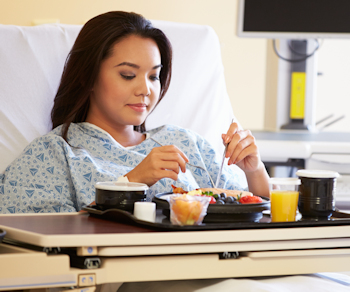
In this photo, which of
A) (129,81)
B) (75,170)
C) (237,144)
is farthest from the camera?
(129,81)

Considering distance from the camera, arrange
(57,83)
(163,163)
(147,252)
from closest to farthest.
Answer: (147,252), (163,163), (57,83)

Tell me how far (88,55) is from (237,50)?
5.60 feet

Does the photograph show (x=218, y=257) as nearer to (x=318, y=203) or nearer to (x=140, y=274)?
(x=140, y=274)

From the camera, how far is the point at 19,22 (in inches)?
108

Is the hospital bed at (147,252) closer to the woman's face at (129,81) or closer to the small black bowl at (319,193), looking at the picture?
the small black bowl at (319,193)

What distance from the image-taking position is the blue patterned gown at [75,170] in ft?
4.39

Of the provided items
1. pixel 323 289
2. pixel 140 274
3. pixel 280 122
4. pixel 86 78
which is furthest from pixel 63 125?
pixel 280 122

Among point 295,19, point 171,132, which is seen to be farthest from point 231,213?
point 295,19

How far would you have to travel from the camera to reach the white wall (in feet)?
9.12

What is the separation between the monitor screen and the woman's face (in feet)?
3.03

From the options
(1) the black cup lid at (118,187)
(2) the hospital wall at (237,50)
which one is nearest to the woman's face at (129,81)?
(1) the black cup lid at (118,187)

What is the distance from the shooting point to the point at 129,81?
1.51 m

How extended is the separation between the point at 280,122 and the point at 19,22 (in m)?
1.56

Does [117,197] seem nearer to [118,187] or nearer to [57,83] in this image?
[118,187]
